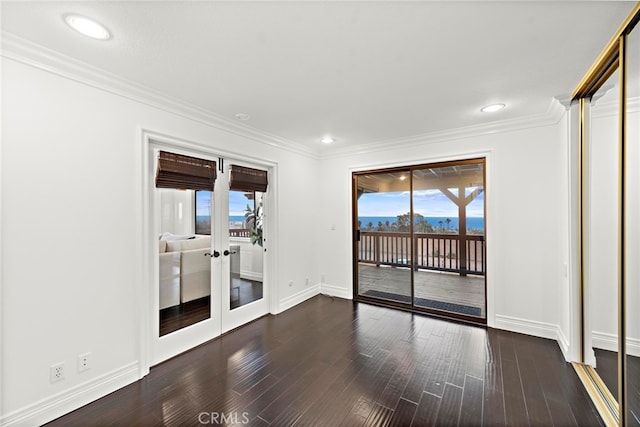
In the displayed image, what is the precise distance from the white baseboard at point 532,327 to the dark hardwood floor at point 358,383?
0.36 feet

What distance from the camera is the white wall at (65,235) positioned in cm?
175

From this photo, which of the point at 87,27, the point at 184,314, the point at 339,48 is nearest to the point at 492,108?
the point at 339,48

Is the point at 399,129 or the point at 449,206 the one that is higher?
the point at 399,129

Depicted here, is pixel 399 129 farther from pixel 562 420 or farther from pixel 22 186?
pixel 22 186

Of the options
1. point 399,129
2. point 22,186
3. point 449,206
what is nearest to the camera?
point 22,186

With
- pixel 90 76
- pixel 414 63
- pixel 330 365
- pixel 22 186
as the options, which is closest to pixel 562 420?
pixel 330 365

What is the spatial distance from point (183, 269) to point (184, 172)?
1.04 m

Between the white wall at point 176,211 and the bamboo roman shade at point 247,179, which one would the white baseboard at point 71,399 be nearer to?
the white wall at point 176,211

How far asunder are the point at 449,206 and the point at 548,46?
2857mm

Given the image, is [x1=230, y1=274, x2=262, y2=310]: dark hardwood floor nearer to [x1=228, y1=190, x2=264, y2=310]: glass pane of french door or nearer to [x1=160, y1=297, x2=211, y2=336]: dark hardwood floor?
[x1=228, y1=190, x2=264, y2=310]: glass pane of french door

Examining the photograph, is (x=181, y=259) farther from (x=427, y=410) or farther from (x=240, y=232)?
(x=427, y=410)

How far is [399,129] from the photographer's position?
353cm

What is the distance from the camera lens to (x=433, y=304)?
13.5ft

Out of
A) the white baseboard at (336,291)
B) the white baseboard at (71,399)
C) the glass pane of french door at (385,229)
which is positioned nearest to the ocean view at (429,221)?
the glass pane of french door at (385,229)
